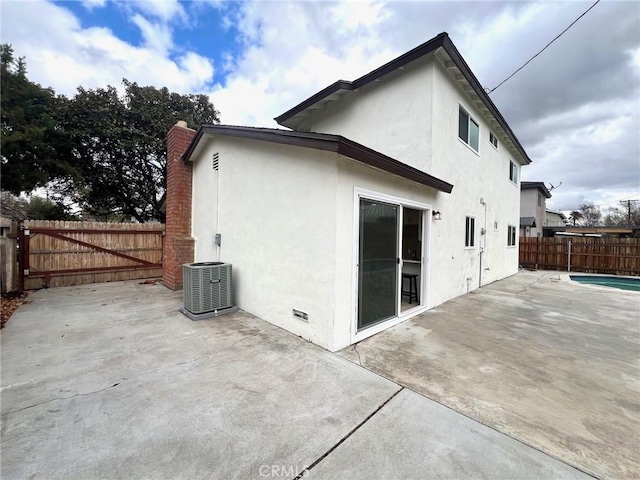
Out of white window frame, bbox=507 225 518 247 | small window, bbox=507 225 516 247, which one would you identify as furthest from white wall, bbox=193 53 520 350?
small window, bbox=507 225 516 247

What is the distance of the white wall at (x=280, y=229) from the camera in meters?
3.71

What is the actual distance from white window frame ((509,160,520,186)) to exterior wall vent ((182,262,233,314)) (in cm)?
1298

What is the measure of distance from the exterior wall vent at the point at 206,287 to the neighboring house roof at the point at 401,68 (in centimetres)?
552

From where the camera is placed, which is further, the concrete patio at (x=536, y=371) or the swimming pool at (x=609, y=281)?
the swimming pool at (x=609, y=281)

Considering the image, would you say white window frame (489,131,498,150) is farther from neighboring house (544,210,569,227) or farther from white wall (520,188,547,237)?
neighboring house (544,210,569,227)

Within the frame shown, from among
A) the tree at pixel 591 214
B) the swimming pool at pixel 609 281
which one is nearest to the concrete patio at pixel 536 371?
the swimming pool at pixel 609 281

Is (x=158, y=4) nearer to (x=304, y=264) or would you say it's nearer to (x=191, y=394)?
(x=304, y=264)

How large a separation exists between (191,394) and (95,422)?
0.72 meters

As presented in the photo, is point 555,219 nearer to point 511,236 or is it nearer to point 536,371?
point 511,236

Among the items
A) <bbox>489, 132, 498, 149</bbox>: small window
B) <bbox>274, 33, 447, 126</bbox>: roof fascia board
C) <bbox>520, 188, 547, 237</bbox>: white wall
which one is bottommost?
<bbox>520, 188, 547, 237</bbox>: white wall

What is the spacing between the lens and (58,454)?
1.83 meters

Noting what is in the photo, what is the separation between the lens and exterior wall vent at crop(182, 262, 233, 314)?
191 inches

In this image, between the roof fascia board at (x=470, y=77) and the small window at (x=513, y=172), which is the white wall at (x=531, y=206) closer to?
the small window at (x=513, y=172)

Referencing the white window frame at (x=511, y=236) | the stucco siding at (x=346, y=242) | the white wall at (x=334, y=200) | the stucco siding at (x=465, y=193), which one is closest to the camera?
the stucco siding at (x=346, y=242)
